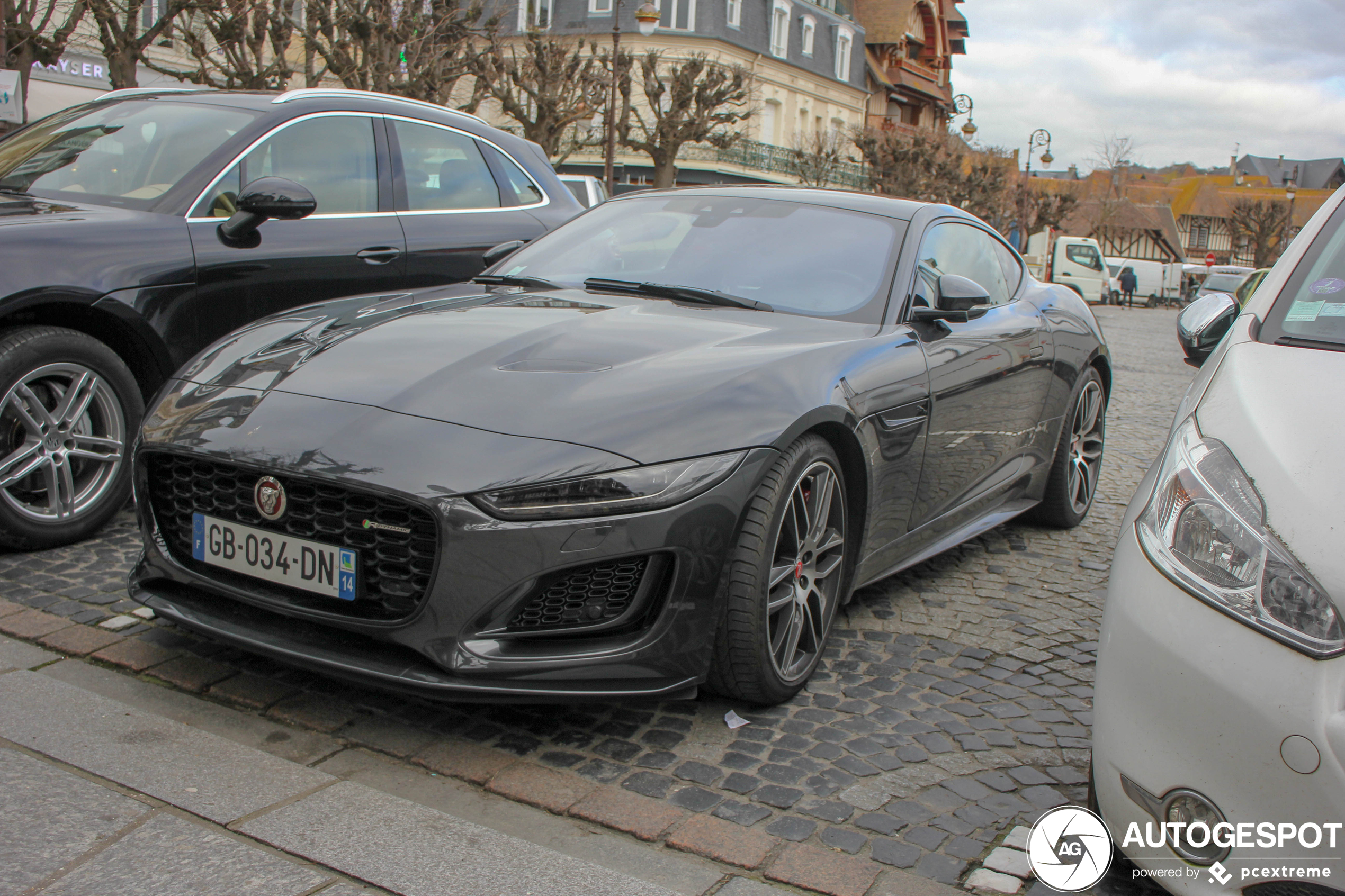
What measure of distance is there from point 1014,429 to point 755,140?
4782 cm

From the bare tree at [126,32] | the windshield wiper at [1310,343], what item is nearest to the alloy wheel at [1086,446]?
the windshield wiper at [1310,343]

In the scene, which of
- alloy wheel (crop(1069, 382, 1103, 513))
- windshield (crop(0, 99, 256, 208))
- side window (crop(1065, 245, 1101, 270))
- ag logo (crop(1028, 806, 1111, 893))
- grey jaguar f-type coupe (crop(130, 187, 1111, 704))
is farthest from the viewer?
side window (crop(1065, 245, 1101, 270))

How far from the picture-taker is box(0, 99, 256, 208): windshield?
4.66 meters

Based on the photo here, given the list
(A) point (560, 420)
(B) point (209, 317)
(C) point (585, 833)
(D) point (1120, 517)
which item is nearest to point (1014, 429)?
(D) point (1120, 517)

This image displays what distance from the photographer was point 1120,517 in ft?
20.0

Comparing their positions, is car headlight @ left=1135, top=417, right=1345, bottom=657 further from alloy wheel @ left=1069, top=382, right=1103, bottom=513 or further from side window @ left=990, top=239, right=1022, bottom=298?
alloy wheel @ left=1069, top=382, right=1103, bottom=513

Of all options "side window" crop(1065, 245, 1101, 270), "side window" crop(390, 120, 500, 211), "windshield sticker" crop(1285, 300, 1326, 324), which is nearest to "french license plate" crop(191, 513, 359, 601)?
"windshield sticker" crop(1285, 300, 1326, 324)

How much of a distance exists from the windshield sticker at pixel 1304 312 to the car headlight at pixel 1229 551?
60 cm

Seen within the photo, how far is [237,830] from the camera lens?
2441mm

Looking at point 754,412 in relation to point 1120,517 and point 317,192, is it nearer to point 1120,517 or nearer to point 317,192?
point 317,192

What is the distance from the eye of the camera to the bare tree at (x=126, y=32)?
15.7m

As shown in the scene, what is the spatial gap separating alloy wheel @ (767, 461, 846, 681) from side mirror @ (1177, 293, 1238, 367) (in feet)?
3.64

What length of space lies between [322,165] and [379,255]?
453 mm

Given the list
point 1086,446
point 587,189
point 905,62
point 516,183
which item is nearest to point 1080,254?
point 905,62
